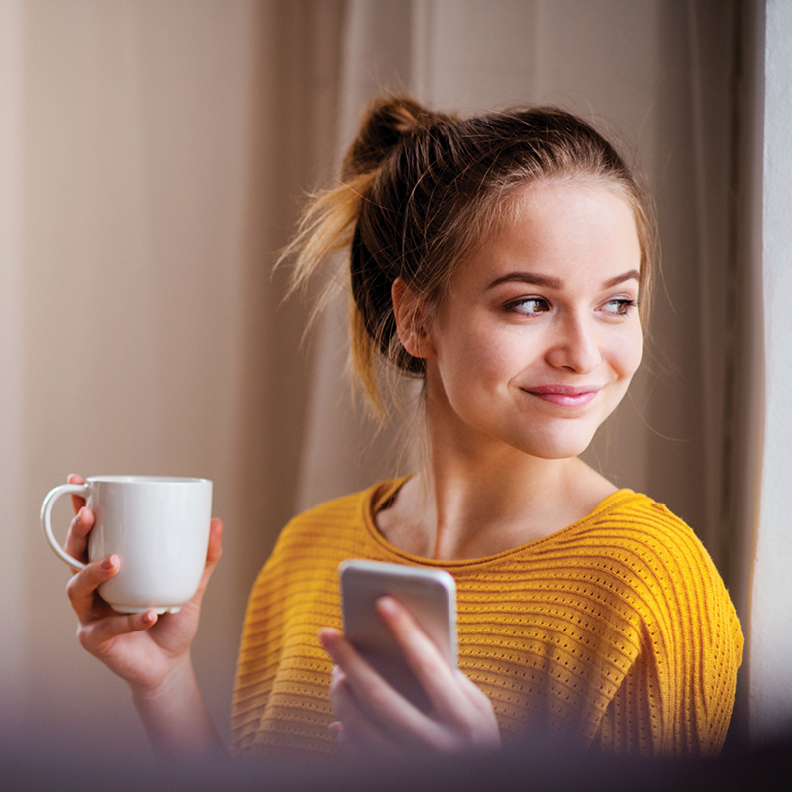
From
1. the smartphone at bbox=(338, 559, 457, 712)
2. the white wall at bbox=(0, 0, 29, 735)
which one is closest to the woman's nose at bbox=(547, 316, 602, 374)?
the smartphone at bbox=(338, 559, 457, 712)

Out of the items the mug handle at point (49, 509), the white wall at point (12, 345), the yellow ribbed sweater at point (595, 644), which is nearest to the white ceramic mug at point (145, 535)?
the mug handle at point (49, 509)

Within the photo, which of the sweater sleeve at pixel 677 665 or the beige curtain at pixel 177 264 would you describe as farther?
the beige curtain at pixel 177 264

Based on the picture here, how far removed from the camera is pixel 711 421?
0.75 metres

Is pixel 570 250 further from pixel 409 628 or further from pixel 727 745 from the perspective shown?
pixel 727 745

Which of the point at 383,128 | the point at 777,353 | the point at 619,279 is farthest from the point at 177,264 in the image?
the point at 777,353

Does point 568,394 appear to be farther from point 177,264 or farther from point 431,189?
point 177,264

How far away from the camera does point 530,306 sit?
0.66 metres

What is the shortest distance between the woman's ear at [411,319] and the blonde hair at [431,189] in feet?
0.03

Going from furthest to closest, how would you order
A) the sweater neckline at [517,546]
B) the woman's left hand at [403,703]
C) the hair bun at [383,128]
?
the hair bun at [383,128] → the sweater neckline at [517,546] → the woman's left hand at [403,703]

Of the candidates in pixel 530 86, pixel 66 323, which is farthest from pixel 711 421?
pixel 66 323

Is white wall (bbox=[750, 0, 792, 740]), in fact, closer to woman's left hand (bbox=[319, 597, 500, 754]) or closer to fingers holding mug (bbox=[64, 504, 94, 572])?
woman's left hand (bbox=[319, 597, 500, 754])

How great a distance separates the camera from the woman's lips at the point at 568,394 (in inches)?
25.3

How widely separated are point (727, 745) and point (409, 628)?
0.23 m

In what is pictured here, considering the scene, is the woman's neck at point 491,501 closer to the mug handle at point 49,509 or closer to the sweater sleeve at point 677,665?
the sweater sleeve at point 677,665
